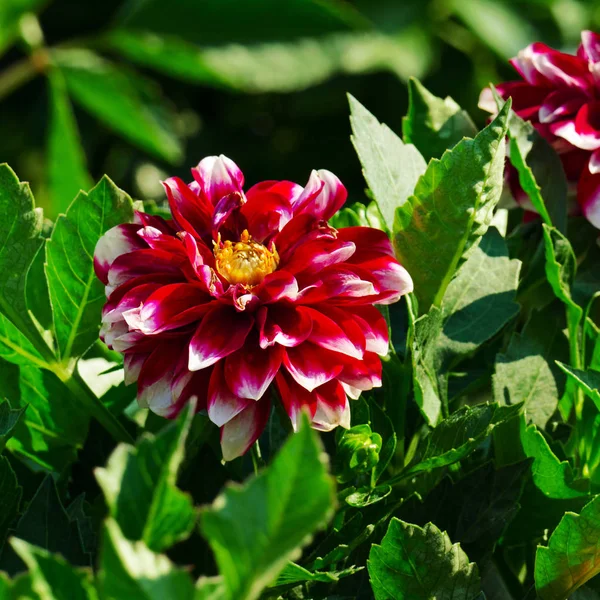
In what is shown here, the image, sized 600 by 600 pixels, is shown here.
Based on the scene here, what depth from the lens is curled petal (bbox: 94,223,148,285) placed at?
0.41 m

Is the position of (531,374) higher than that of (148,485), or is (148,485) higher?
(148,485)

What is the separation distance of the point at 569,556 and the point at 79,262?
A: 24 cm

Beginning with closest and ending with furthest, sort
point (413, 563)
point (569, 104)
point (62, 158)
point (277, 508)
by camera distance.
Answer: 1. point (277, 508)
2. point (413, 563)
3. point (569, 104)
4. point (62, 158)

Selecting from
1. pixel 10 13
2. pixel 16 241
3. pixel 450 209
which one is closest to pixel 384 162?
pixel 450 209

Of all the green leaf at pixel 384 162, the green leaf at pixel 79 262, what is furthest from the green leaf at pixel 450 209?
the green leaf at pixel 79 262

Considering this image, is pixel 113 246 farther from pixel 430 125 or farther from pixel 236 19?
pixel 236 19

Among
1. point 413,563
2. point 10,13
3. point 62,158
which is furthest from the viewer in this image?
point 62,158

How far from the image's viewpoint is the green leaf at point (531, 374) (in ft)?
1.46

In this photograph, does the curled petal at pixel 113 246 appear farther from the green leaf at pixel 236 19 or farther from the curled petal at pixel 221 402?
the green leaf at pixel 236 19

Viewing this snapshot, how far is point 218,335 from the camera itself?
0.38 metres

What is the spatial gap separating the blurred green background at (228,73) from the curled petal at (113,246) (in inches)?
34.2

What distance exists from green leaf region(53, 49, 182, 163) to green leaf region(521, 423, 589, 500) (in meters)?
0.95

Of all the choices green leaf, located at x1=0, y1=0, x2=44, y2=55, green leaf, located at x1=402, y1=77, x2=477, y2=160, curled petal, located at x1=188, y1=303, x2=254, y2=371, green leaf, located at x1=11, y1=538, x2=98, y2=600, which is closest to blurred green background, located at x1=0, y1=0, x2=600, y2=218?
green leaf, located at x1=0, y1=0, x2=44, y2=55

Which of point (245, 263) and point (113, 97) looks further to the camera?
point (113, 97)
